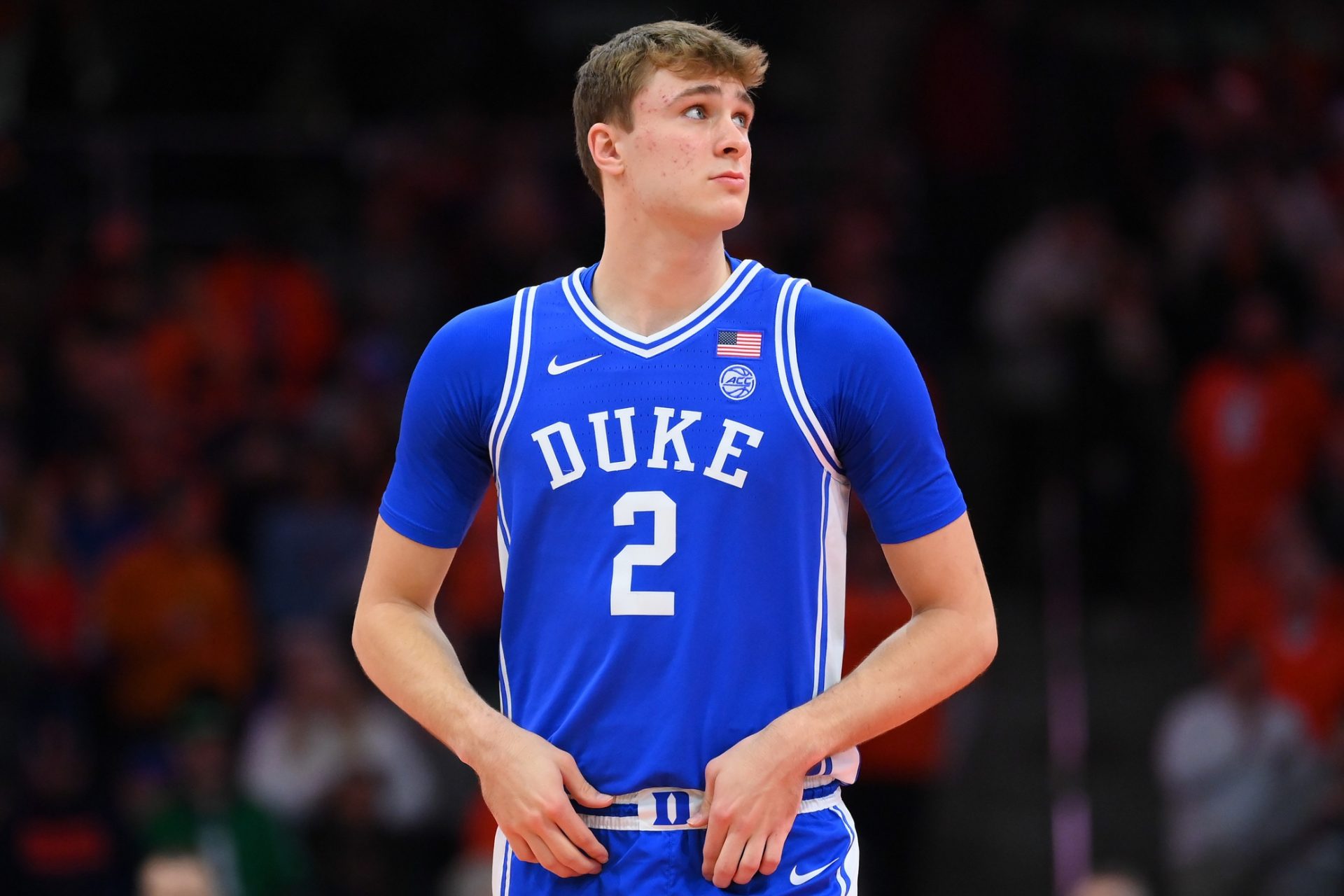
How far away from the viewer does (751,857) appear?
3211 millimetres

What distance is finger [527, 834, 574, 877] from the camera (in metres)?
3.25

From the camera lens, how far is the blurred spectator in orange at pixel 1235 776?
906cm

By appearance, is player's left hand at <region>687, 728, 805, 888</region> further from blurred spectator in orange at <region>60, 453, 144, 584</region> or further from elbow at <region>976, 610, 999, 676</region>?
blurred spectator in orange at <region>60, 453, 144, 584</region>

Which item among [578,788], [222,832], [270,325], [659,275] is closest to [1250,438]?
[270,325]

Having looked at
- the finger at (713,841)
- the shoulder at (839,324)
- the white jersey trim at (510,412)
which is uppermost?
the shoulder at (839,324)

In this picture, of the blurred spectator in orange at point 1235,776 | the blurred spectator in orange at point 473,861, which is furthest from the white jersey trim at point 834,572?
the blurred spectator in orange at point 1235,776

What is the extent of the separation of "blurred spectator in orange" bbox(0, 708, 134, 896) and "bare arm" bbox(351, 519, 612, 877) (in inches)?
206

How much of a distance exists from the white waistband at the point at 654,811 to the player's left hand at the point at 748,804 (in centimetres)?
5

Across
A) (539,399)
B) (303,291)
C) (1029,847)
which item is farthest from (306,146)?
(539,399)

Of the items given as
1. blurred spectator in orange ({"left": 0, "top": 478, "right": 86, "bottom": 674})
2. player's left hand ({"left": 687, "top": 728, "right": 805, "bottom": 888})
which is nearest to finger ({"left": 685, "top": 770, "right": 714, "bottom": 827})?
player's left hand ({"left": 687, "top": 728, "right": 805, "bottom": 888})

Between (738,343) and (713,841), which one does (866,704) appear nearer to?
(713,841)

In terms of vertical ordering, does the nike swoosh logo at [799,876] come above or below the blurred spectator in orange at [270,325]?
below

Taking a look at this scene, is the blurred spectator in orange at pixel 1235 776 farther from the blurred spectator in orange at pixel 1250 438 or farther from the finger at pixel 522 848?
the finger at pixel 522 848

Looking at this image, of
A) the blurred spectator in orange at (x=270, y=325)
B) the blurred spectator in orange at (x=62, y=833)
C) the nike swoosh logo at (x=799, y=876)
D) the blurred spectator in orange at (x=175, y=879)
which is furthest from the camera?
the blurred spectator in orange at (x=270, y=325)
